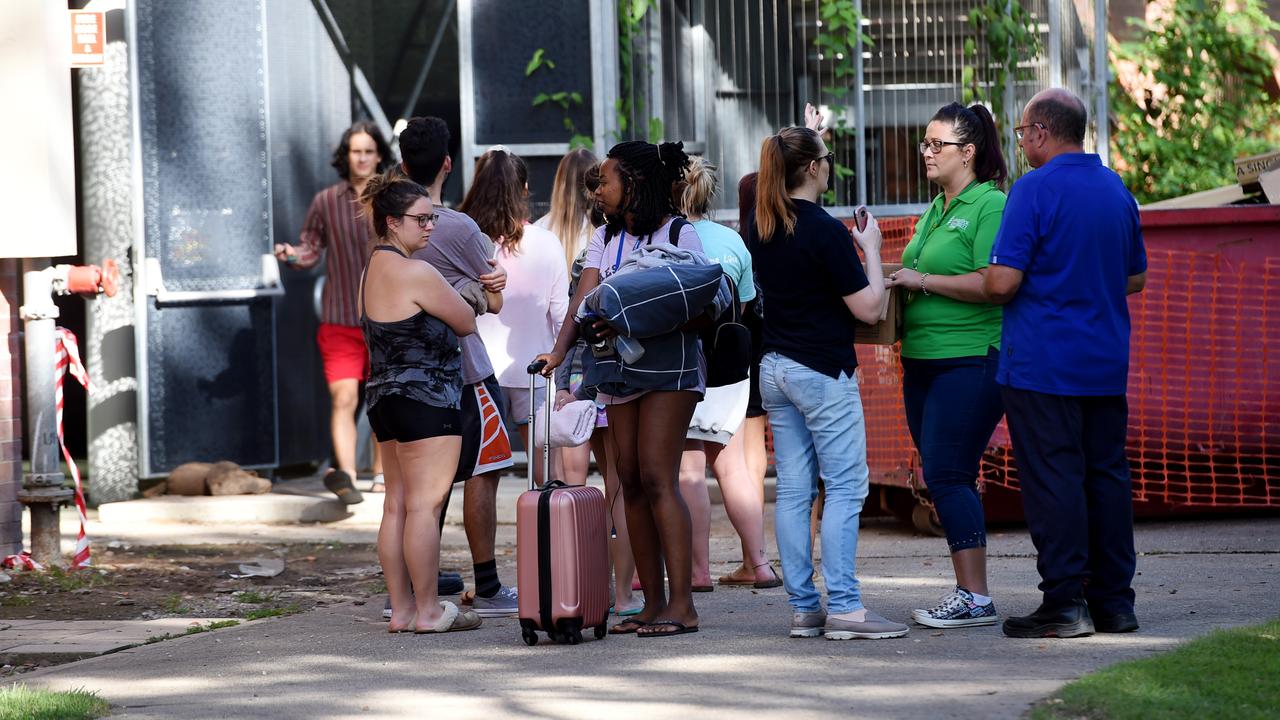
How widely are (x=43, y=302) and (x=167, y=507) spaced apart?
2164 millimetres

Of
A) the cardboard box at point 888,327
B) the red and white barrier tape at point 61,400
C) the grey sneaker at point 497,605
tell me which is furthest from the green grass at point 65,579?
the cardboard box at point 888,327

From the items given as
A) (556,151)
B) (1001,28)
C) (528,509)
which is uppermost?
(1001,28)

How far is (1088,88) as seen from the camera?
37.5ft

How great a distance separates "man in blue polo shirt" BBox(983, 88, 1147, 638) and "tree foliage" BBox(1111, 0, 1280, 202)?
9030mm

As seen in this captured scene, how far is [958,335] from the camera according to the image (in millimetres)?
5699

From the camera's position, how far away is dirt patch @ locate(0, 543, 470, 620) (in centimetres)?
717

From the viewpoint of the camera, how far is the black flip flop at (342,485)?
376 inches

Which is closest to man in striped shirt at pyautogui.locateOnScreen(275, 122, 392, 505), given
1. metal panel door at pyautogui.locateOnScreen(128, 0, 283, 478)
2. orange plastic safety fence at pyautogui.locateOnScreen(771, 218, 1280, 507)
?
metal panel door at pyautogui.locateOnScreen(128, 0, 283, 478)

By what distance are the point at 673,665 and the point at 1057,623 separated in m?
1.29

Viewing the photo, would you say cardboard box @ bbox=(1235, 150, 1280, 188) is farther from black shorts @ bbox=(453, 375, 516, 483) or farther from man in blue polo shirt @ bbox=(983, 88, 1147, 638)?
black shorts @ bbox=(453, 375, 516, 483)

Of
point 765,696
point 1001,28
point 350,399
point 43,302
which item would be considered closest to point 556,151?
point 350,399

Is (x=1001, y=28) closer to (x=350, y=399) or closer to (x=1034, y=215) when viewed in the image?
(x=350, y=399)

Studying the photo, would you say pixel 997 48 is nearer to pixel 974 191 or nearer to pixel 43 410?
pixel 974 191

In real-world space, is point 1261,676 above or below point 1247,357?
below
